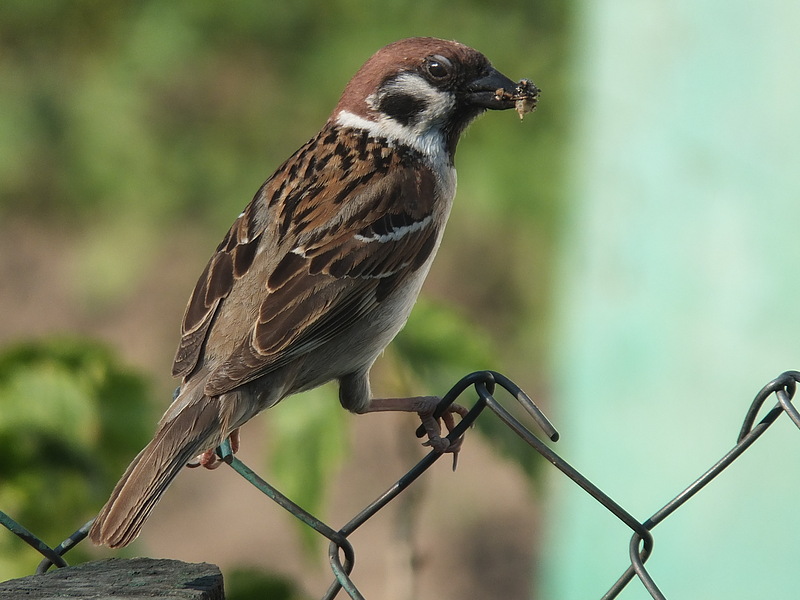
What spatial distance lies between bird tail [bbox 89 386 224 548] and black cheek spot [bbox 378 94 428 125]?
0.82m

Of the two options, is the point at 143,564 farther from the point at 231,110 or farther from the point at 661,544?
the point at 231,110

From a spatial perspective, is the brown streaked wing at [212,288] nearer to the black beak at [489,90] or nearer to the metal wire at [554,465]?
the metal wire at [554,465]

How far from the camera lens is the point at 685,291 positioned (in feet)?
9.63

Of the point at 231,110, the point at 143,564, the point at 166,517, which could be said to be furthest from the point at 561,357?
the point at 231,110

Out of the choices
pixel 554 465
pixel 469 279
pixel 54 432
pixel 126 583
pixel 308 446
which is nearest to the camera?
pixel 126 583

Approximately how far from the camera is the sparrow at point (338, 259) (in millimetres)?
2318

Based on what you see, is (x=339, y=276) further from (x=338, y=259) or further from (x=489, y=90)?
(x=489, y=90)

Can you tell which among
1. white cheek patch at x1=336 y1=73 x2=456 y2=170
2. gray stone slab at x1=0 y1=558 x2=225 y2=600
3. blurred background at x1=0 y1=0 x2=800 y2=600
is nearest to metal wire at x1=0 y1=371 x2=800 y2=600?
gray stone slab at x1=0 y1=558 x2=225 y2=600

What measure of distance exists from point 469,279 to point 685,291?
2328 mm

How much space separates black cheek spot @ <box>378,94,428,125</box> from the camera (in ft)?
8.91

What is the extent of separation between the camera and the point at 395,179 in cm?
262

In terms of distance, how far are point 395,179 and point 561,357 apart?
3.48 feet

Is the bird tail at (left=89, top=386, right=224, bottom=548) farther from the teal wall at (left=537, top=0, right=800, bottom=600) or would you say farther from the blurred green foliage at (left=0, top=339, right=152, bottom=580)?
the teal wall at (left=537, top=0, right=800, bottom=600)

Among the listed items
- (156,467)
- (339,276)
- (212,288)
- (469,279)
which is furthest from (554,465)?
→ (469,279)
